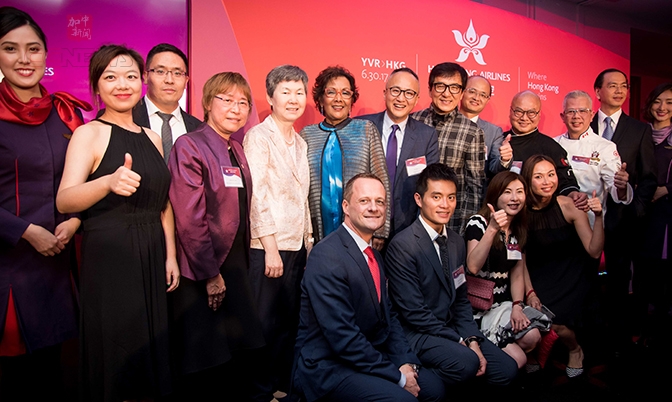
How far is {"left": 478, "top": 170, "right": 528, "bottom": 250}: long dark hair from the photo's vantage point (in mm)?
2941

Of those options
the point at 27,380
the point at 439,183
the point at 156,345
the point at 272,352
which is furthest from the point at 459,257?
the point at 27,380

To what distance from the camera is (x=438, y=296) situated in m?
2.52

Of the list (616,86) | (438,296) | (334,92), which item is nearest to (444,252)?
(438,296)

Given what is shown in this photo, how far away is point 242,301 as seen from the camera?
2.37 m

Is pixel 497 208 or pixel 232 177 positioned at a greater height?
pixel 232 177

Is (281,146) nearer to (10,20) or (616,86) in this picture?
(10,20)

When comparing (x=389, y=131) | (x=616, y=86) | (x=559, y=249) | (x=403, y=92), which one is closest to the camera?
(x=403, y=92)

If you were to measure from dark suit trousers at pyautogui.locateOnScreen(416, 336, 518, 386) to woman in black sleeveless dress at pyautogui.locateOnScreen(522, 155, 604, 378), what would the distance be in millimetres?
848

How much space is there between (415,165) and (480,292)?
901 mm

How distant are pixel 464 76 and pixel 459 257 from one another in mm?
1412

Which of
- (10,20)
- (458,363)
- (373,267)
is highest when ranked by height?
(10,20)

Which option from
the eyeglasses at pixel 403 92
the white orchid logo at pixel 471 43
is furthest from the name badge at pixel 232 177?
the white orchid logo at pixel 471 43

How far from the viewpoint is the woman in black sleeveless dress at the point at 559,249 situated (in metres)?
3.13

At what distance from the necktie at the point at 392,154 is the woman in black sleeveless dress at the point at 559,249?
945 millimetres
